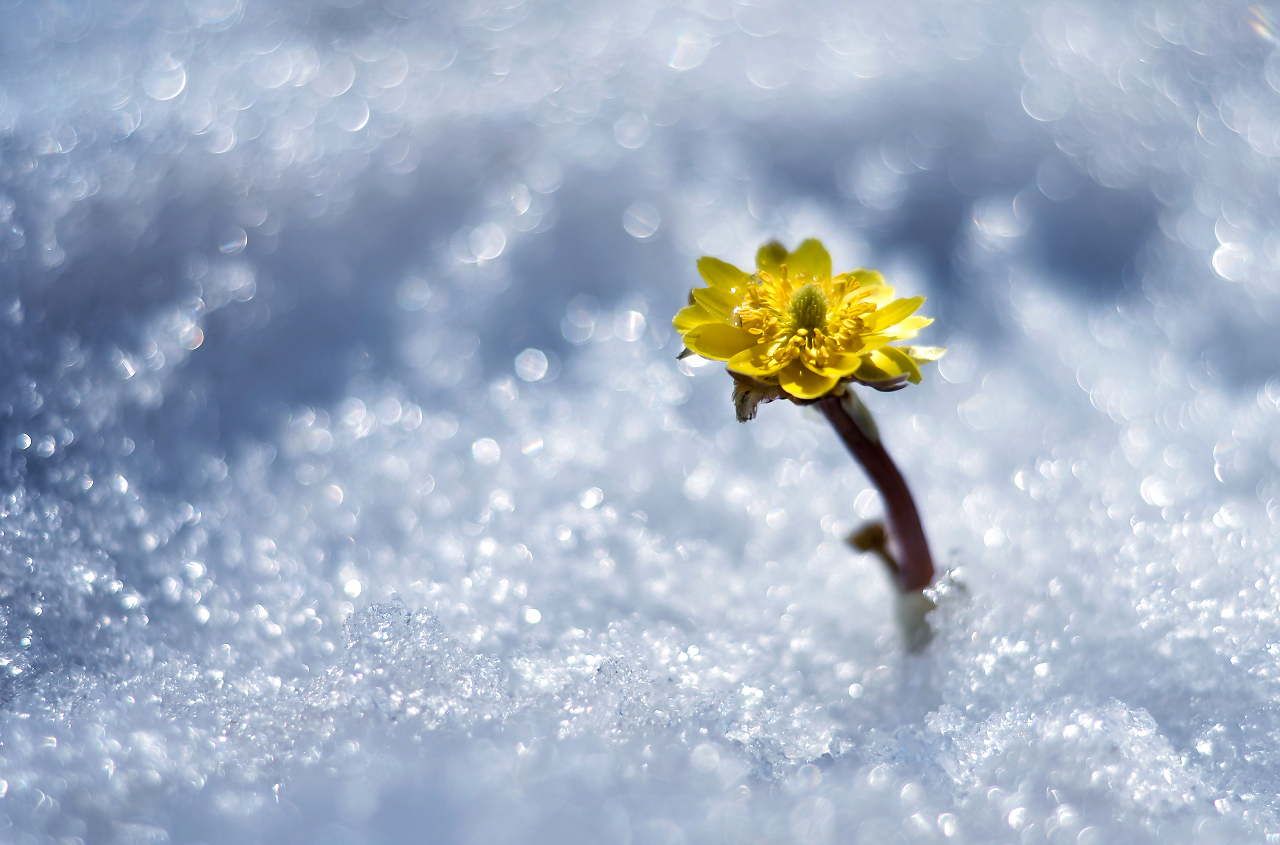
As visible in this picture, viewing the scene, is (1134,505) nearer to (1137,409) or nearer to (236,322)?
(1137,409)

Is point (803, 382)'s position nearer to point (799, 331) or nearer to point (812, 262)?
point (799, 331)

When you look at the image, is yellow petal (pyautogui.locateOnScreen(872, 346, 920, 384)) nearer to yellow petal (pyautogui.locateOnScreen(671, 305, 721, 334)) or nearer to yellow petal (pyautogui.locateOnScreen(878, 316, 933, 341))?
yellow petal (pyautogui.locateOnScreen(878, 316, 933, 341))

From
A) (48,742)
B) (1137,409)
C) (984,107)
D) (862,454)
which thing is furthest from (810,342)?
(984,107)

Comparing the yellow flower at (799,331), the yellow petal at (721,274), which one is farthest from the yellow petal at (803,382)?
the yellow petal at (721,274)

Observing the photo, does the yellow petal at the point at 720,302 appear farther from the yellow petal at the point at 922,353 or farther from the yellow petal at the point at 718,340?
the yellow petal at the point at 922,353

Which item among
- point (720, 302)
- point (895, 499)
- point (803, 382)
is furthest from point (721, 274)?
point (895, 499)

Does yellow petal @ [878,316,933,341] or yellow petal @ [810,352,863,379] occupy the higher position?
yellow petal @ [878,316,933,341]

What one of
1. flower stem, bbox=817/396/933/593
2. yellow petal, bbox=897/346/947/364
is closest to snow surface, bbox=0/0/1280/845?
flower stem, bbox=817/396/933/593
